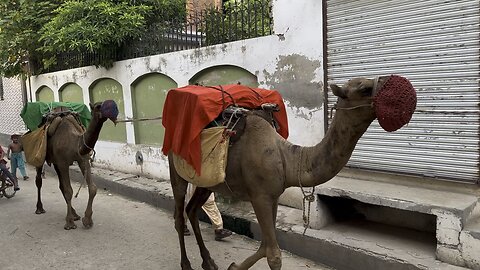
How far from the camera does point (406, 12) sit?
462 centimetres

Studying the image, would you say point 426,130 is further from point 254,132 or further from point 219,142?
point 219,142

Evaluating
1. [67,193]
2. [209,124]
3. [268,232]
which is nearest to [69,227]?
[67,193]

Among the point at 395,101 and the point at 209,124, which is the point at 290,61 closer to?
the point at 209,124

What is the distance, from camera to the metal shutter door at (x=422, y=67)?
4242mm

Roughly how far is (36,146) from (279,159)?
482 centimetres

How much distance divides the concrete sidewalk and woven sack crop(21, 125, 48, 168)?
107 inches

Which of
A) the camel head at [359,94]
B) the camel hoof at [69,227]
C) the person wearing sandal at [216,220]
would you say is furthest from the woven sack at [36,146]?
the camel head at [359,94]

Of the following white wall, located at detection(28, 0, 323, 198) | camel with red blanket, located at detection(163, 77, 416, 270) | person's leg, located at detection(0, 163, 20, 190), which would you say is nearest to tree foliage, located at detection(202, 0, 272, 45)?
white wall, located at detection(28, 0, 323, 198)

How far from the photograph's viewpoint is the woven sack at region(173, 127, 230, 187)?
138 inches

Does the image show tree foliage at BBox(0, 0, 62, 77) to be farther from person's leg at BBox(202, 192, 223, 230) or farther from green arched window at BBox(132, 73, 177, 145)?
person's leg at BBox(202, 192, 223, 230)

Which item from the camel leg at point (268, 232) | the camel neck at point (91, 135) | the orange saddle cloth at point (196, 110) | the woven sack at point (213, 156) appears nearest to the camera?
the camel leg at point (268, 232)

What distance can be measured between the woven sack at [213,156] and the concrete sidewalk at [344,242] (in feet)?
5.63

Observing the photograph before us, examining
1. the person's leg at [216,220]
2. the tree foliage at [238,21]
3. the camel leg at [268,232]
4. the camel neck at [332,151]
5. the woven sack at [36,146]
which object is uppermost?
the tree foliage at [238,21]

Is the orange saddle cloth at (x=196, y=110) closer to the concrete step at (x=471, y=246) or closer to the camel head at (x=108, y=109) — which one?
the camel head at (x=108, y=109)
